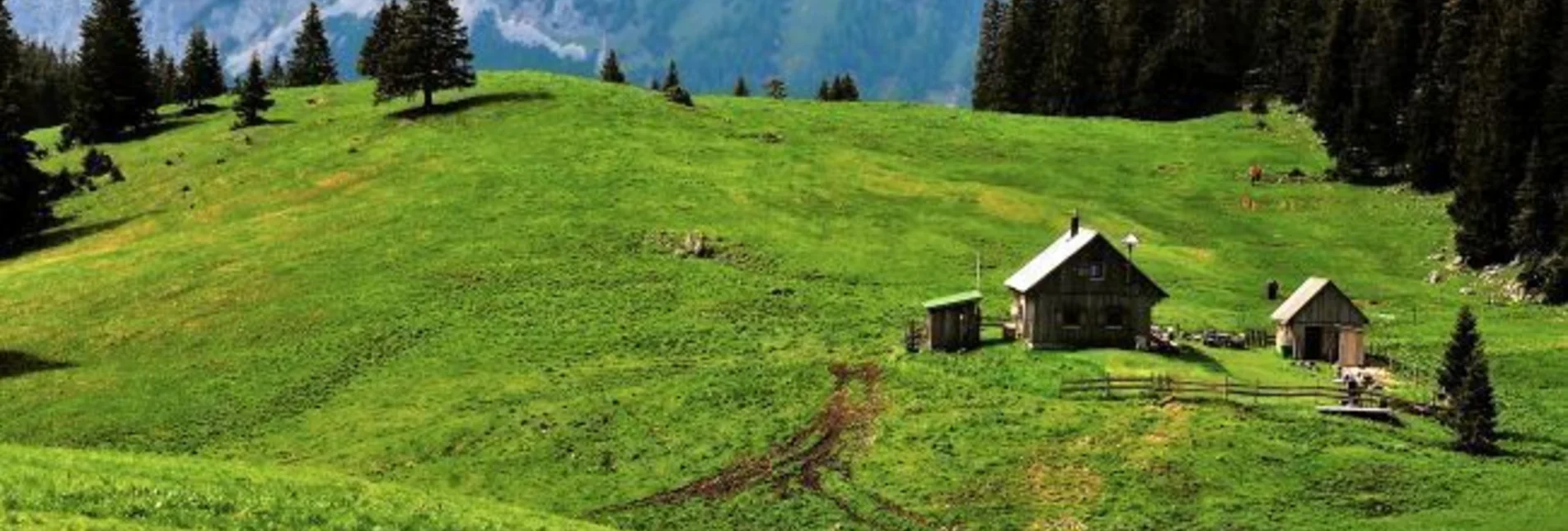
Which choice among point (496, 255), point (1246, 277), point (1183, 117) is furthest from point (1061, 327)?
point (1183, 117)

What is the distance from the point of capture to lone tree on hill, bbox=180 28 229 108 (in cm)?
14288

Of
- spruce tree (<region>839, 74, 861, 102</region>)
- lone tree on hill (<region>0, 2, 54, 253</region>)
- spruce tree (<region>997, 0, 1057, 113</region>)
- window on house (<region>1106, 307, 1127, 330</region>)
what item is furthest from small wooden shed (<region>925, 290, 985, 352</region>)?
spruce tree (<region>839, 74, 861, 102</region>)

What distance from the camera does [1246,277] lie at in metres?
84.6

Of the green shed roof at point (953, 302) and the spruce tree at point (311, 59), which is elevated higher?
the spruce tree at point (311, 59)

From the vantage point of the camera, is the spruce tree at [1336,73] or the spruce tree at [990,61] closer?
the spruce tree at [1336,73]

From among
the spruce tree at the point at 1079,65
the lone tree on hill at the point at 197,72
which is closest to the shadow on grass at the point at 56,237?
the lone tree on hill at the point at 197,72

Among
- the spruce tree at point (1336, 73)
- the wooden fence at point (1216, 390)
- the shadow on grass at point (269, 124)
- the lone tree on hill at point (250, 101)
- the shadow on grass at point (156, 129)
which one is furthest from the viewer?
the shadow on grass at point (156, 129)

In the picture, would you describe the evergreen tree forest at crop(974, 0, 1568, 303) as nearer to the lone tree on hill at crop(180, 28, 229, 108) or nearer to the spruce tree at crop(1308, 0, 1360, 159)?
the spruce tree at crop(1308, 0, 1360, 159)

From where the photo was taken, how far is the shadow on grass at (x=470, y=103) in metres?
118

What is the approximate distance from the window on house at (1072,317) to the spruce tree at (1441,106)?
5043 centimetres

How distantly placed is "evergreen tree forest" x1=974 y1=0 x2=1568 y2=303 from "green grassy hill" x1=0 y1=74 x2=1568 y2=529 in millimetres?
4705

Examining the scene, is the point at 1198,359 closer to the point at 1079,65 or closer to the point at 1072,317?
the point at 1072,317

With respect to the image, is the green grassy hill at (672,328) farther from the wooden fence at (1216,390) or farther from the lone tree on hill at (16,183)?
the lone tree on hill at (16,183)

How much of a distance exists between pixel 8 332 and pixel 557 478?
1402 inches
